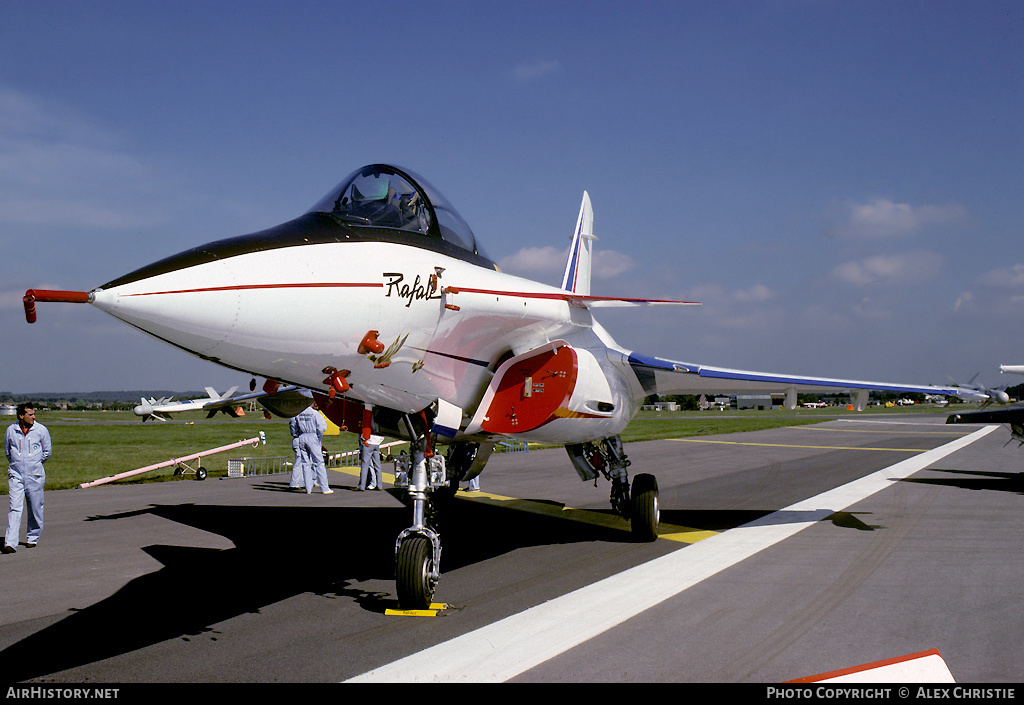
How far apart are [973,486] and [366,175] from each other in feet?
51.7

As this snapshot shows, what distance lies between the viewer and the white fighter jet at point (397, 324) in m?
3.73

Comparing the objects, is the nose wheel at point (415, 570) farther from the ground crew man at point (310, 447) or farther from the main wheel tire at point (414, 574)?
the ground crew man at point (310, 447)

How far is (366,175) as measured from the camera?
17.8 ft

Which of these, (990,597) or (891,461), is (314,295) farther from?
(891,461)

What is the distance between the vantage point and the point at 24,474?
8.41m

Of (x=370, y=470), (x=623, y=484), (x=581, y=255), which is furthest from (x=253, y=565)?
(x=581, y=255)

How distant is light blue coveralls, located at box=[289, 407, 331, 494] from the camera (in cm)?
1423

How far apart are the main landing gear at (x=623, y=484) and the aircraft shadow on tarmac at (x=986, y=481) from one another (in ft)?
32.3

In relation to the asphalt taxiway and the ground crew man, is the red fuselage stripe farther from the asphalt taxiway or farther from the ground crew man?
the ground crew man

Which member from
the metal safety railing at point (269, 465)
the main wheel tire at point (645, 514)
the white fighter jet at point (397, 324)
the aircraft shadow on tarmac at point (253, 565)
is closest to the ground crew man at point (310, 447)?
the aircraft shadow on tarmac at point (253, 565)

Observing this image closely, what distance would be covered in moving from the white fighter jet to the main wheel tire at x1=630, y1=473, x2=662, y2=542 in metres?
1.61

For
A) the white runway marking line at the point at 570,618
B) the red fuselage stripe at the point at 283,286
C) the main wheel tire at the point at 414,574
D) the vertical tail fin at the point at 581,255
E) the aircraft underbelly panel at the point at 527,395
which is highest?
the vertical tail fin at the point at 581,255

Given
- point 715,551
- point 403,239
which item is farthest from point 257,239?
point 715,551

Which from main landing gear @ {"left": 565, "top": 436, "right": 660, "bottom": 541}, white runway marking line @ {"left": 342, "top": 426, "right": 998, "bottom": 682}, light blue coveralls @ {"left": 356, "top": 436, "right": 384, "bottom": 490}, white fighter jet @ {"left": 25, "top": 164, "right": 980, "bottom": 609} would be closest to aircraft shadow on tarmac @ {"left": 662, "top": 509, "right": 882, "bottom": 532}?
white runway marking line @ {"left": 342, "top": 426, "right": 998, "bottom": 682}
